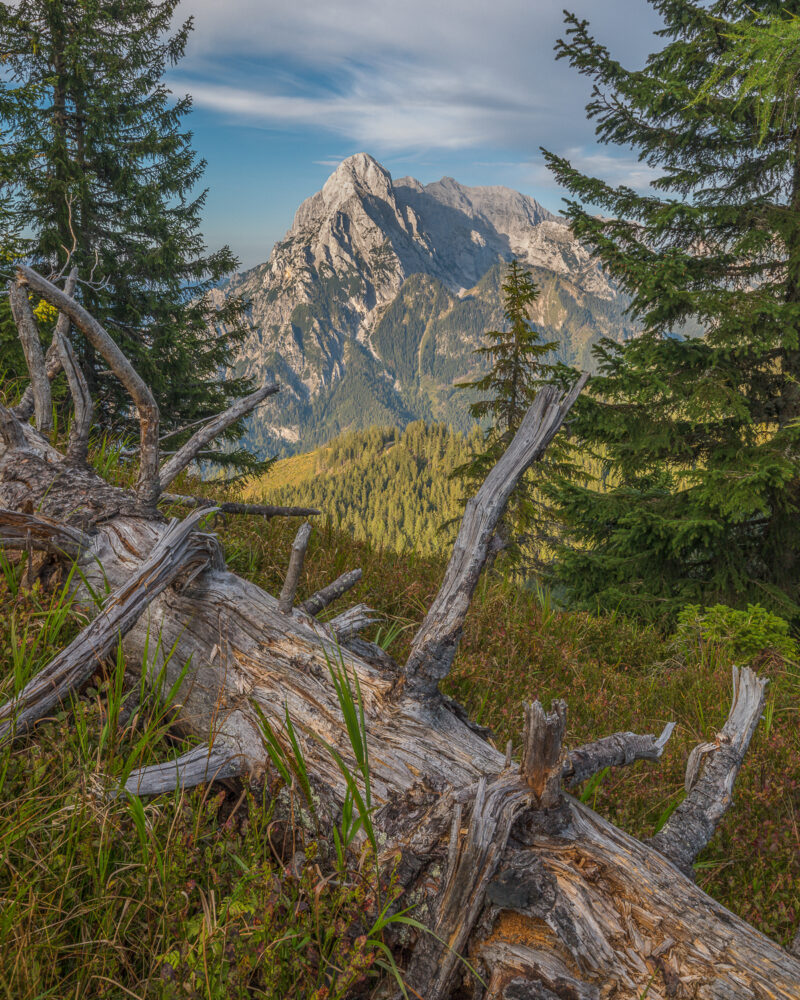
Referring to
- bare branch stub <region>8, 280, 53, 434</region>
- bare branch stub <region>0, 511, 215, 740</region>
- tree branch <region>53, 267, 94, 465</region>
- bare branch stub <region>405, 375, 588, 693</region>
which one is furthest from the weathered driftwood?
bare branch stub <region>8, 280, 53, 434</region>

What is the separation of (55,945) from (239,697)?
994 mm

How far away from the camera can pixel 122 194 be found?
611 inches

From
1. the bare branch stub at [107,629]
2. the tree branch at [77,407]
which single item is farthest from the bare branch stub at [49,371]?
the bare branch stub at [107,629]

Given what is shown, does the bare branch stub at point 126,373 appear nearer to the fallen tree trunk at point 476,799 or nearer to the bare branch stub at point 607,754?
the fallen tree trunk at point 476,799

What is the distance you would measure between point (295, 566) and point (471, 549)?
803mm

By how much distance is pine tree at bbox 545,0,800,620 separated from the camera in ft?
26.7

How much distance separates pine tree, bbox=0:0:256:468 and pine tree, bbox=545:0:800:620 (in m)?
10.6

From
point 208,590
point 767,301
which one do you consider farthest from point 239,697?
point 767,301

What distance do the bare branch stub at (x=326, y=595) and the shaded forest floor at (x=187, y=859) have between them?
92 centimetres

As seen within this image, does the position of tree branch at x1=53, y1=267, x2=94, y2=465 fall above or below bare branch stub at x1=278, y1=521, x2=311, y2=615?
above

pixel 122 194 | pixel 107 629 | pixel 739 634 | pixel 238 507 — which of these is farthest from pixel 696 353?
pixel 122 194

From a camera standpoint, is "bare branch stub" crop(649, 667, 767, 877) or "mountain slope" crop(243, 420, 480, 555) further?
"mountain slope" crop(243, 420, 480, 555)

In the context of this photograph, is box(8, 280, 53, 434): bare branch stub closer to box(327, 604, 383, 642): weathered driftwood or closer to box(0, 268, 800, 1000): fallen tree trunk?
box(0, 268, 800, 1000): fallen tree trunk

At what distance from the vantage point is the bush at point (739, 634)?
5.67 m
